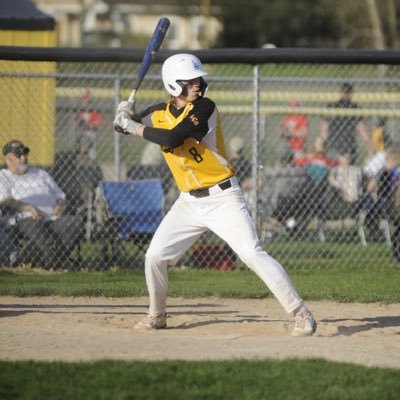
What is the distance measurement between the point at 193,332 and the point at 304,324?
0.85 meters

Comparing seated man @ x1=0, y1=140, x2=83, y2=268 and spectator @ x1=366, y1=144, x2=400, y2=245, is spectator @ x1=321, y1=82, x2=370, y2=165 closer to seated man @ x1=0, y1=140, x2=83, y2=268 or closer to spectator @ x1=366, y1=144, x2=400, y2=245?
spectator @ x1=366, y1=144, x2=400, y2=245

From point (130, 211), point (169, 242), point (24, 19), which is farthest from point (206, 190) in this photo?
point (24, 19)

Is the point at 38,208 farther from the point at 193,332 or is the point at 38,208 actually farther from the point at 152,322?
the point at 193,332

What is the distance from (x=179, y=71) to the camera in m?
7.91

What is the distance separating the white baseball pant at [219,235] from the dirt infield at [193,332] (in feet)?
1.17

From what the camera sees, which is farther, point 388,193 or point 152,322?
point 388,193

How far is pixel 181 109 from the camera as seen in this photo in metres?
8.12

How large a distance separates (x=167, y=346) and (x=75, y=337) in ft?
2.39

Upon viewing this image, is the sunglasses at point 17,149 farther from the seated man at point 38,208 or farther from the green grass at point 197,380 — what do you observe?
the green grass at point 197,380

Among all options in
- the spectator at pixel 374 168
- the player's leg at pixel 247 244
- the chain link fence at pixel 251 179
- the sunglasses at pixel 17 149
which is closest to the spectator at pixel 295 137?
the chain link fence at pixel 251 179

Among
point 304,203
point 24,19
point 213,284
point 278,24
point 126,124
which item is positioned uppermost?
point 24,19

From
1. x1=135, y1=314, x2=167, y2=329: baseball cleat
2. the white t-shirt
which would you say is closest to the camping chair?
the white t-shirt

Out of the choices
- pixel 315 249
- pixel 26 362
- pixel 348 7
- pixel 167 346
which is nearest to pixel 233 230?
pixel 167 346

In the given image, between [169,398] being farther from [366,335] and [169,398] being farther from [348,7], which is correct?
[348,7]
